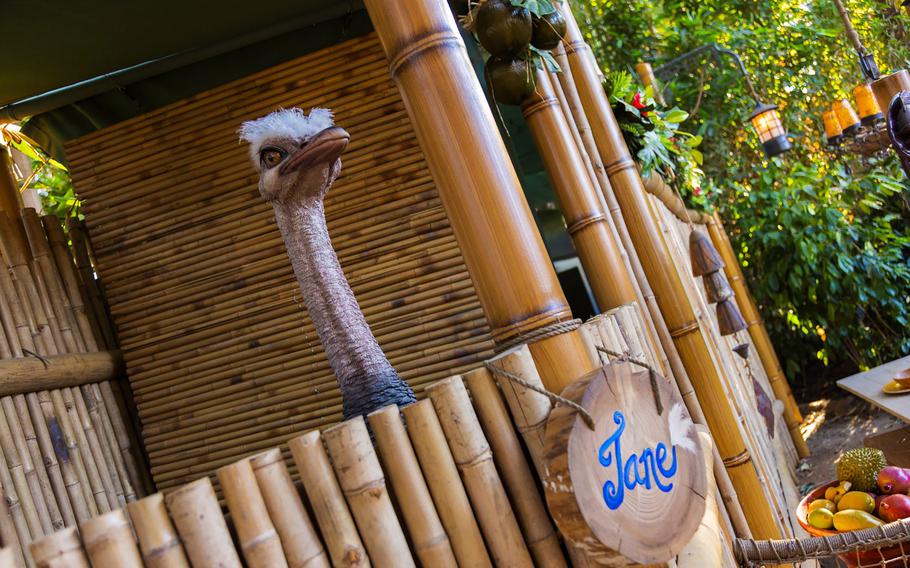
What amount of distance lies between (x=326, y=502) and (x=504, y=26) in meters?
1.53

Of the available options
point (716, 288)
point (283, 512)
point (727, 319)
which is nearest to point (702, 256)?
point (716, 288)

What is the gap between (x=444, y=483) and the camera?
149 cm

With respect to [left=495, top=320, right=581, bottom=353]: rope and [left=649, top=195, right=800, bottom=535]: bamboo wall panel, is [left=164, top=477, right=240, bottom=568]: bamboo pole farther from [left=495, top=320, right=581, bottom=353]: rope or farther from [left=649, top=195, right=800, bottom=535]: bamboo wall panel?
[left=649, top=195, right=800, bottom=535]: bamboo wall panel

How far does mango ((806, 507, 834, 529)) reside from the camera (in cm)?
245

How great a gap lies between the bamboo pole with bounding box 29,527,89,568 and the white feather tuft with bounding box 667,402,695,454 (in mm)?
1114

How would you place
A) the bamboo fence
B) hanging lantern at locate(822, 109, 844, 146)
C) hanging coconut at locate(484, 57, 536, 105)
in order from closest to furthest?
hanging coconut at locate(484, 57, 536, 105)
the bamboo fence
hanging lantern at locate(822, 109, 844, 146)

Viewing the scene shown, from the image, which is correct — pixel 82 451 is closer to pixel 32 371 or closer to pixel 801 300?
pixel 32 371

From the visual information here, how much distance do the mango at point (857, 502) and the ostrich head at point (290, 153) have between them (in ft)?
6.23

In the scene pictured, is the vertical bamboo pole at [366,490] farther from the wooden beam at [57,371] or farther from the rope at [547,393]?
the wooden beam at [57,371]

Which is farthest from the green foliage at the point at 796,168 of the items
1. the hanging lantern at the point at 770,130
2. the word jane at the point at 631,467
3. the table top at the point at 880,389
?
the word jane at the point at 631,467

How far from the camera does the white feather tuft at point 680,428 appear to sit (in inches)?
64.1

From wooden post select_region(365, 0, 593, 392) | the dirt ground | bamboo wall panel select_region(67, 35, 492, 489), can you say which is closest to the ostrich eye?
wooden post select_region(365, 0, 593, 392)

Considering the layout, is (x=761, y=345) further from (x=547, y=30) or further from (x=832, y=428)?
(x=547, y=30)

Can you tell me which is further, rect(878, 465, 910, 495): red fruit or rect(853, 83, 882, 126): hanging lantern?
rect(853, 83, 882, 126): hanging lantern
